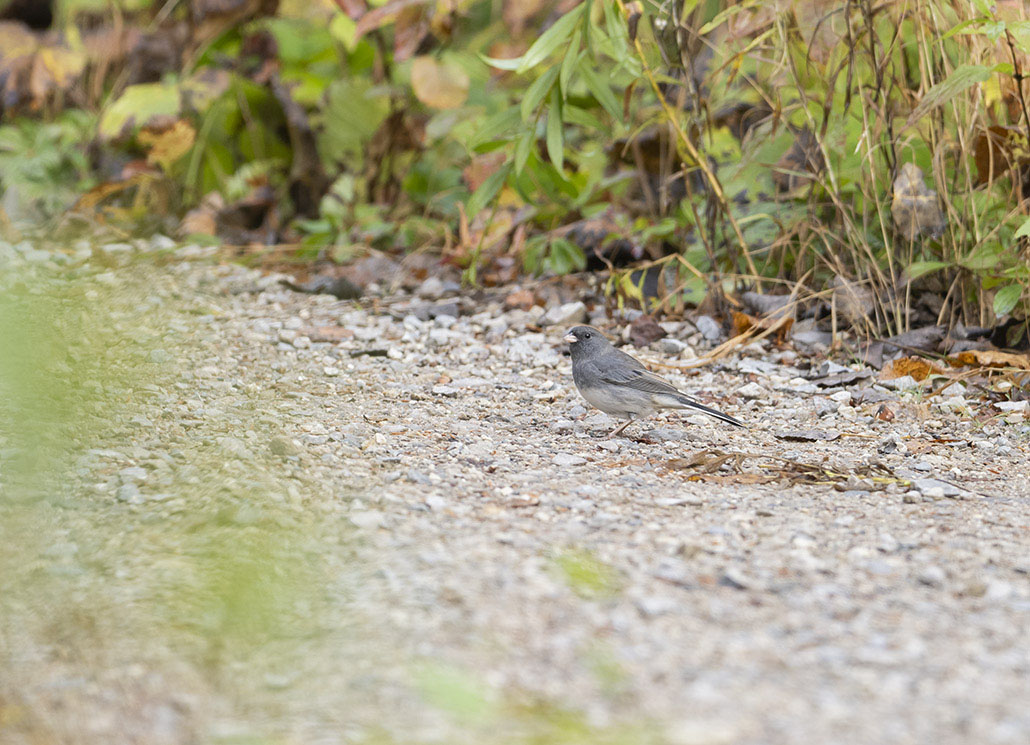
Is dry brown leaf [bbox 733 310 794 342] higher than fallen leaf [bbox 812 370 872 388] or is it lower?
higher

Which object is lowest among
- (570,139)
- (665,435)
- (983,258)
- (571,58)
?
(665,435)

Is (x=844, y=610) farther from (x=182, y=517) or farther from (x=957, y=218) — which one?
(x=957, y=218)

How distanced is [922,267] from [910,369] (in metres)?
0.34

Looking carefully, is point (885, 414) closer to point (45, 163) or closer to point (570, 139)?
point (570, 139)

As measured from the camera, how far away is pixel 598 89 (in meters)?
3.75

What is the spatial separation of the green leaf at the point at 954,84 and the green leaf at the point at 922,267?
0.59m

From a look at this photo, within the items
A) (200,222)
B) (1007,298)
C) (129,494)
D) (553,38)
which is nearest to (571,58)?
(553,38)

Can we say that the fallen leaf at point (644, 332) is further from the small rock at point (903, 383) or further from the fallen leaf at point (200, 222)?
the fallen leaf at point (200, 222)

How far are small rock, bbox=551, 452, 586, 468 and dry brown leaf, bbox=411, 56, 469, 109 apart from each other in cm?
232

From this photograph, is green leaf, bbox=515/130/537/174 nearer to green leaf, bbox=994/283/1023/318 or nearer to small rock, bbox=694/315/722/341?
small rock, bbox=694/315/722/341

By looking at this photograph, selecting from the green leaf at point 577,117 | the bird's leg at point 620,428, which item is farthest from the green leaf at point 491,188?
the bird's leg at point 620,428

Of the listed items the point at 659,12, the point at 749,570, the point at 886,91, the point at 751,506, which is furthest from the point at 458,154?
the point at 749,570

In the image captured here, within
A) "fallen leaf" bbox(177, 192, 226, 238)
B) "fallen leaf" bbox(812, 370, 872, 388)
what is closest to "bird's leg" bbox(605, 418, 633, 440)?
"fallen leaf" bbox(812, 370, 872, 388)

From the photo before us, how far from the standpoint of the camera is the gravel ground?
1609 millimetres
